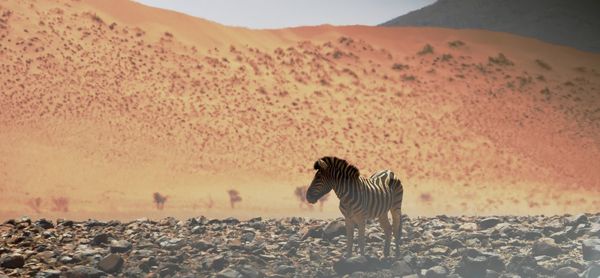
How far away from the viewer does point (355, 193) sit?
1650 cm

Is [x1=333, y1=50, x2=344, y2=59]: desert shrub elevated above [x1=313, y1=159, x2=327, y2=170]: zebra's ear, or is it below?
above

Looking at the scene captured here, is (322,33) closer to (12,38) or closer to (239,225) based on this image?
(12,38)

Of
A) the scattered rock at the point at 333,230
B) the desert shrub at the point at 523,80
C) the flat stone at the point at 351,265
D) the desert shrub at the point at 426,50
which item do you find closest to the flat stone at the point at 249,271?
the flat stone at the point at 351,265

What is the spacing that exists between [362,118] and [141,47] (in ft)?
57.9

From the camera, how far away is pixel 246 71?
61.3 meters

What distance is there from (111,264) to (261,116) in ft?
123

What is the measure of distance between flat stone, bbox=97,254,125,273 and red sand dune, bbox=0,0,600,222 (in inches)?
792

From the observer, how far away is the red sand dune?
42125 mm

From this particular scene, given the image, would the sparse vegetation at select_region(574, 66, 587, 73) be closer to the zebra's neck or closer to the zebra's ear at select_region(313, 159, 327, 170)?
the zebra's neck

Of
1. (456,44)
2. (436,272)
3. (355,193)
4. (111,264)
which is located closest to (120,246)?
(111,264)

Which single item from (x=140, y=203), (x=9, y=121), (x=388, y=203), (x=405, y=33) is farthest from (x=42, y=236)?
(x=405, y=33)

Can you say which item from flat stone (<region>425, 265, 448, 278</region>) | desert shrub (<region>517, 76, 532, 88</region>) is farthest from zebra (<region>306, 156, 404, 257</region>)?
desert shrub (<region>517, 76, 532, 88</region>)

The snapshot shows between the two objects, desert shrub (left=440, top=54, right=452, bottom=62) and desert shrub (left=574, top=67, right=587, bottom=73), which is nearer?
desert shrub (left=440, top=54, right=452, bottom=62)

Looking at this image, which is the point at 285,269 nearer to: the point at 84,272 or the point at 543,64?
the point at 84,272
